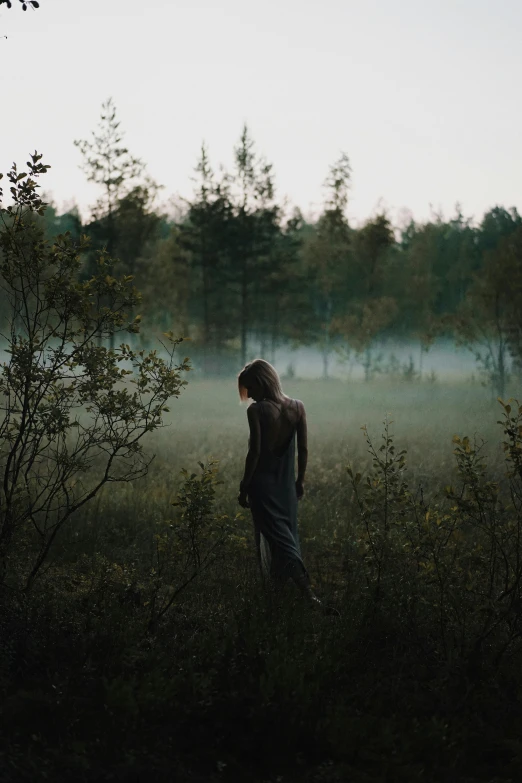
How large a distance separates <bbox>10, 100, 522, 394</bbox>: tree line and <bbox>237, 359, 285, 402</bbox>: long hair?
23.0 meters

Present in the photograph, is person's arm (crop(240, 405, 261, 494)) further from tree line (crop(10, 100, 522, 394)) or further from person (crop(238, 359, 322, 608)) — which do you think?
tree line (crop(10, 100, 522, 394))

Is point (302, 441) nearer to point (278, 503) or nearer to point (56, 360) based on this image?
point (278, 503)

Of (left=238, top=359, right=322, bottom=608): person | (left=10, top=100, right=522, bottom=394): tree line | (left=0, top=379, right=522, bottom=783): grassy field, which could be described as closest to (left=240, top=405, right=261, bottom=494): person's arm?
(left=238, top=359, right=322, bottom=608): person

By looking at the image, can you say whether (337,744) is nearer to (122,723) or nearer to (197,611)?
(122,723)

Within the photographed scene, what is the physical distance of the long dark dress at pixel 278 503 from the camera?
747 centimetres

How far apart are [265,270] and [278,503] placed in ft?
130

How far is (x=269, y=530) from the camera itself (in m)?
7.56

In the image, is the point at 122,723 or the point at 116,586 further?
the point at 116,586

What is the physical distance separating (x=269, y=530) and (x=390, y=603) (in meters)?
1.70

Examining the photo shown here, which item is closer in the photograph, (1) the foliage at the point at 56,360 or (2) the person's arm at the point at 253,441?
(1) the foliage at the point at 56,360

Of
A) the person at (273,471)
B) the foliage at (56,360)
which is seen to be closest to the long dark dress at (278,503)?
the person at (273,471)

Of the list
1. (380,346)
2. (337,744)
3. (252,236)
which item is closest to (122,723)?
(337,744)

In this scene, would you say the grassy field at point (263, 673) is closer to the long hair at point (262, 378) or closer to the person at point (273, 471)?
the person at point (273, 471)

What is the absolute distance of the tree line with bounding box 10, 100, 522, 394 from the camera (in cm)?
3170
